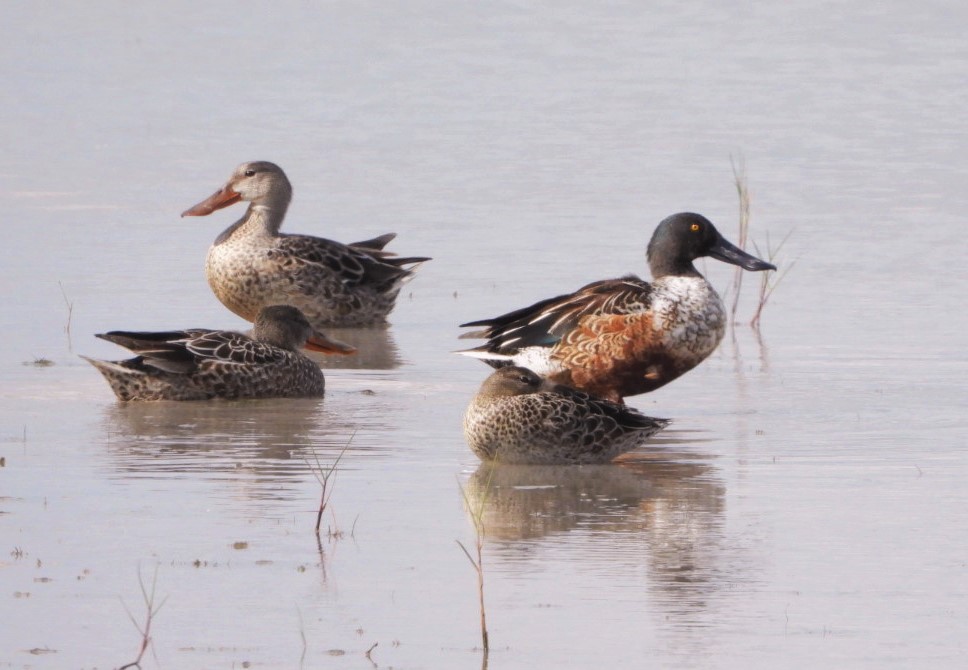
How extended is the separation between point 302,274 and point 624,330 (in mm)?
3925

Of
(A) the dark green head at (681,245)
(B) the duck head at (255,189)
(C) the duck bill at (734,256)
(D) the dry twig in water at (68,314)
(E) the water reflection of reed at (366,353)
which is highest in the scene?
(A) the dark green head at (681,245)

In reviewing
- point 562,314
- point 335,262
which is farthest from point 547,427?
point 335,262

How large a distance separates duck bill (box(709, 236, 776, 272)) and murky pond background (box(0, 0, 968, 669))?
1.86 feet

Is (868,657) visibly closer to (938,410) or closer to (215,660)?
(215,660)

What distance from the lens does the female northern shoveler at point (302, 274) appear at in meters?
12.8

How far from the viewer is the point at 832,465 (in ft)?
26.1

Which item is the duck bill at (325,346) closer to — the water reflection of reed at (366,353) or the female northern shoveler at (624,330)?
the water reflection of reed at (366,353)

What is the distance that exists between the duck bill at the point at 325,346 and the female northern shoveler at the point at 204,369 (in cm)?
62

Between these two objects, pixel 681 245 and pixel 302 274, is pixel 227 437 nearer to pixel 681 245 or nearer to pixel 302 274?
pixel 681 245

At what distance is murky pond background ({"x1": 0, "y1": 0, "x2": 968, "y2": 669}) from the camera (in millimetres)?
5648

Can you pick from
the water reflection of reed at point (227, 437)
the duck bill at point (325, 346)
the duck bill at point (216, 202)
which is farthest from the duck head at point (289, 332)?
the duck bill at point (216, 202)

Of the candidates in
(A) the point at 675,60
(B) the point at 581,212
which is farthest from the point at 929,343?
(A) the point at 675,60

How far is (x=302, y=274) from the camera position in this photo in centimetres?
1298

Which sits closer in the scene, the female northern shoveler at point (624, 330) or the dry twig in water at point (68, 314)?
the female northern shoveler at point (624, 330)
